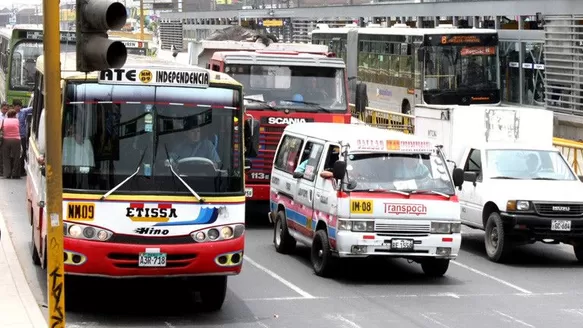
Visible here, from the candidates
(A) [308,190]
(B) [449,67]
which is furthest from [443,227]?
(B) [449,67]

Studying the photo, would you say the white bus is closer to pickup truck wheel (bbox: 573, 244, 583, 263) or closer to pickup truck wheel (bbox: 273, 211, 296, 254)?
pickup truck wheel (bbox: 573, 244, 583, 263)

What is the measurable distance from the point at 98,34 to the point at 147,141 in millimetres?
4485

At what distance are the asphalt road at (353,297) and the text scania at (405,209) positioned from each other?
99 cm

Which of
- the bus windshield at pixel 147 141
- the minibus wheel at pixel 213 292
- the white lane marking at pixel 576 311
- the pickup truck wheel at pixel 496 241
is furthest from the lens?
the pickup truck wheel at pixel 496 241

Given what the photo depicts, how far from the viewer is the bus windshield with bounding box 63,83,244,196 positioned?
500 inches

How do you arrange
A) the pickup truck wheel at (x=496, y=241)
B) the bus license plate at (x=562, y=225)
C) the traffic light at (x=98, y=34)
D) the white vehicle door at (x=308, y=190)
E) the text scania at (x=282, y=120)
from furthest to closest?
the text scania at (x=282, y=120)
the pickup truck wheel at (x=496, y=241)
the bus license plate at (x=562, y=225)
the white vehicle door at (x=308, y=190)
the traffic light at (x=98, y=34)

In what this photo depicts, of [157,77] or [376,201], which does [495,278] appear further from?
[157,77]

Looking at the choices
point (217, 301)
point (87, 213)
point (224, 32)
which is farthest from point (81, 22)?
point (224, 32)

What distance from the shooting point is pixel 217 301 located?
13508 mm

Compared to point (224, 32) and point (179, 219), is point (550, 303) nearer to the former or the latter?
point (179, 219)

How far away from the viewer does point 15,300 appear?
13.2m

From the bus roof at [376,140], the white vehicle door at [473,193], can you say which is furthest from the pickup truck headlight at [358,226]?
the white vehicle door at [473,193]

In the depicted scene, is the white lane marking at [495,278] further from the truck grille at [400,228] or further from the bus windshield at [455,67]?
the bus windshield at [455,67]

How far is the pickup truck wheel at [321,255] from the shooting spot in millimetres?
15852
